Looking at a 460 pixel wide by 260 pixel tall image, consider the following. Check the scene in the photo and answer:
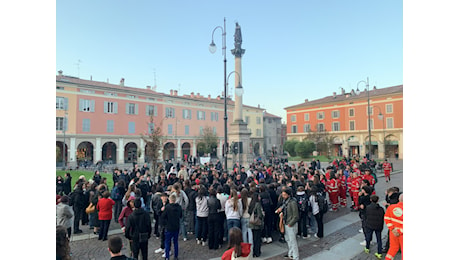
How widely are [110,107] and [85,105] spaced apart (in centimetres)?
348

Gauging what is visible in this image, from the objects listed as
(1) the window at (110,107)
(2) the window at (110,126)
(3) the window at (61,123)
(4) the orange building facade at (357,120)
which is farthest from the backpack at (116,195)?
(4) the orange building facade at (357,120)

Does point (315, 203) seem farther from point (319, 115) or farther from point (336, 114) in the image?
point (319, 115)

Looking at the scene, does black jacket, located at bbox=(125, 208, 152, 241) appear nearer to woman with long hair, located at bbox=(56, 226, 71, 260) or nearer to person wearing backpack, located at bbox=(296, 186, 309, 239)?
woman with long hair, located at bbox=(56, 226, 71, 260)

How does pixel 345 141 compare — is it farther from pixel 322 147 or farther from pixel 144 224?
pixel 144 224

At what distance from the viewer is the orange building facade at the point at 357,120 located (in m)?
45.5

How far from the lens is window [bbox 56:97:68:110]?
107ft

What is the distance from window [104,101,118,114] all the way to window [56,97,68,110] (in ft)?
17.2

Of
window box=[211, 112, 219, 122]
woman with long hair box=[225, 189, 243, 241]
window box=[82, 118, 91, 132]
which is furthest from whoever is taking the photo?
window box=[211, 112, 219, 122]

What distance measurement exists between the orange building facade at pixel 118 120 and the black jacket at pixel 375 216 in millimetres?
23636

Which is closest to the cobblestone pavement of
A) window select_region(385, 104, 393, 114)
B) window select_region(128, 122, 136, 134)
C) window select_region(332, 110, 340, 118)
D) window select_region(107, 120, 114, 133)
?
window select_region(107, 120, 114, 133)

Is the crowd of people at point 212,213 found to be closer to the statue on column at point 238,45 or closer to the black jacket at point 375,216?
the black jacket at point 375,216

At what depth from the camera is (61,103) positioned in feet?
108

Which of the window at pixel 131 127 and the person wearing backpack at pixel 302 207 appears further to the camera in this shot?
the window at pixel 131 127
